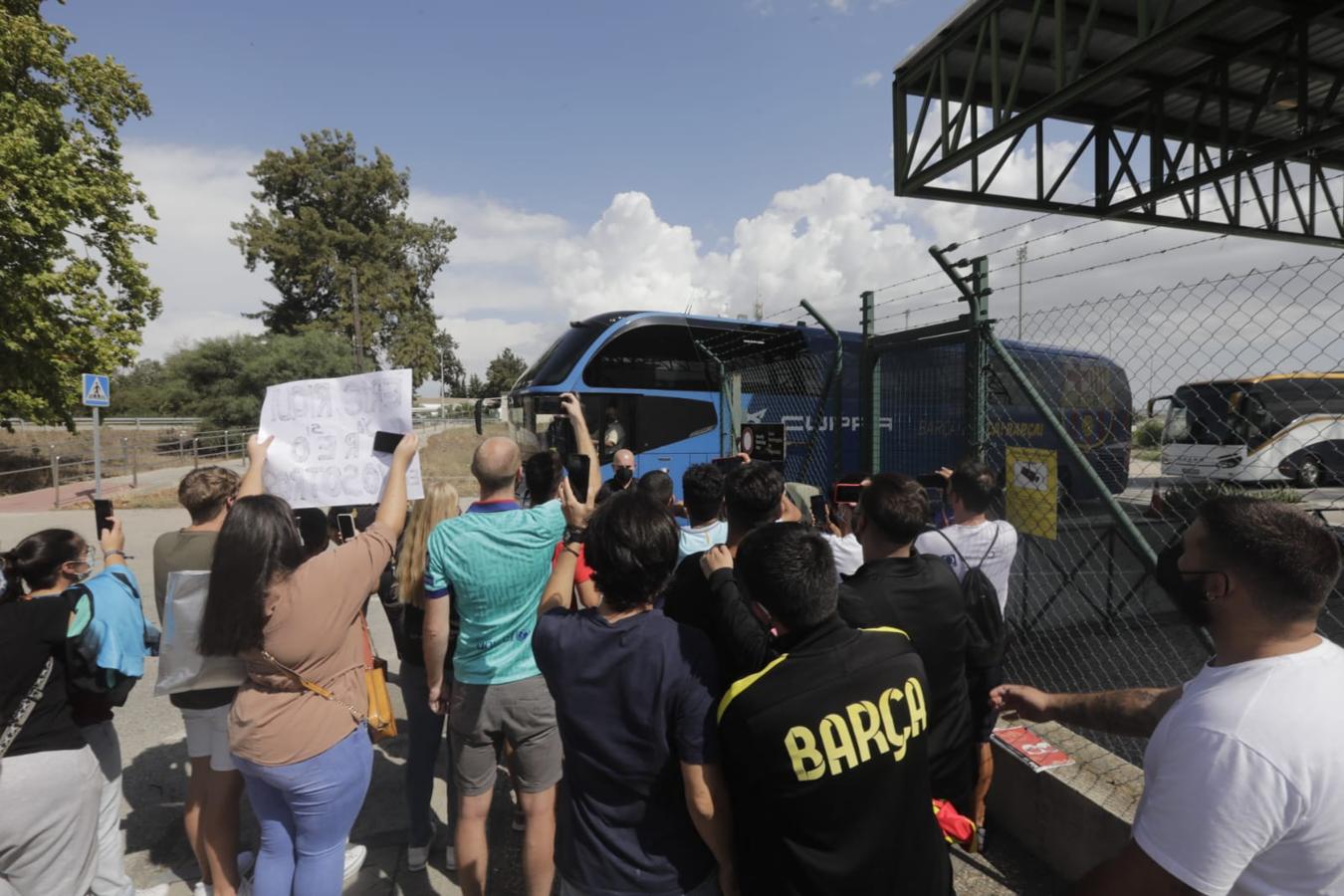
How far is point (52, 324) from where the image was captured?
14.0 meters

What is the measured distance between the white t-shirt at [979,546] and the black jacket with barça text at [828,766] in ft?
4.55

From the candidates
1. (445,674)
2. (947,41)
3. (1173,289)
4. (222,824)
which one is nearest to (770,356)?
(947,41)

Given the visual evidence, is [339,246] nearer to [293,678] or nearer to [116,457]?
[116,457]

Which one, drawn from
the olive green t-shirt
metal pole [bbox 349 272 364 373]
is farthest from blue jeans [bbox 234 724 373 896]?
metal pole [bbox 349 272 364 373]

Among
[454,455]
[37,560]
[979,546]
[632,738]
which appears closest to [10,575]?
[37,560]

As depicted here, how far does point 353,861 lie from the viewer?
288 centimetres

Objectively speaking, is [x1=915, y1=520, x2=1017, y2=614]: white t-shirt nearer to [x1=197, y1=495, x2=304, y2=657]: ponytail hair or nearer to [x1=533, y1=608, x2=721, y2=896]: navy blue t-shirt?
[x1=533, y1=608, x2=721, y2=896]: navy blue t-shirt

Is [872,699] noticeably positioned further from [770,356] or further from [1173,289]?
[770,356]

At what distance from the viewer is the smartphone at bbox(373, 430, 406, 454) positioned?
8.71 feet

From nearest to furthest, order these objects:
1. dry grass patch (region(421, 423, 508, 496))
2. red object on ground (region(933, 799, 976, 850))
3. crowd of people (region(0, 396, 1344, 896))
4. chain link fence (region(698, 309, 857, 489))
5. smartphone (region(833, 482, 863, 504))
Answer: crowd of people (region(0, 396, 1344, 896))
red object on ground (region(933, 799, 976, 850))
smartphone (region(833, 482, 863, 504))
chain link fence (region(698, 309, 857, 489))
dry grass patch (region(421, 423, 508, 496))

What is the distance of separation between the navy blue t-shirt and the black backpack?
49.3 inches

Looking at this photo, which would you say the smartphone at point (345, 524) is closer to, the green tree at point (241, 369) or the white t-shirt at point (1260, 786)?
the white t-shirt at point (1260, 786)

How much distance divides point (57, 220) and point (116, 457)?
10279 mm

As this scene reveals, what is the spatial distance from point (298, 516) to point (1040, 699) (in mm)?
3087
